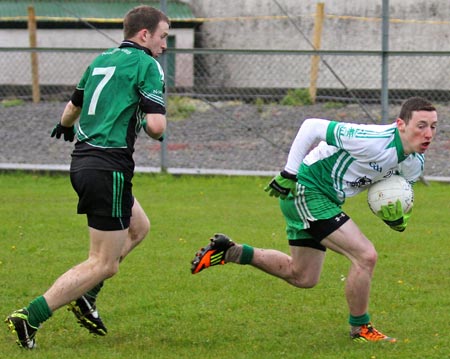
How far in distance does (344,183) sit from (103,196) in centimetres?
156

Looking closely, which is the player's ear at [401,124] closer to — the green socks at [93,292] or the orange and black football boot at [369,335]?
the orange and black football boot at [369,335]

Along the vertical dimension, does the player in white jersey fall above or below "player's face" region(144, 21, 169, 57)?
below

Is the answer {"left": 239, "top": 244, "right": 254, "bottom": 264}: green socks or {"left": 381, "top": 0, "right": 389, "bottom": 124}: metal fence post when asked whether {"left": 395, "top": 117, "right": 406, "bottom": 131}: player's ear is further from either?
{"left": 381, "top": 0, "right": 389, "bottom": 124}: metal fence post

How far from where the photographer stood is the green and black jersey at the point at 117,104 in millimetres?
5848

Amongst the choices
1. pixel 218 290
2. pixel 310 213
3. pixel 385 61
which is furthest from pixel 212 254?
pixel 385 61

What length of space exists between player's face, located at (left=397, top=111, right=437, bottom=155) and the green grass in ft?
3.97

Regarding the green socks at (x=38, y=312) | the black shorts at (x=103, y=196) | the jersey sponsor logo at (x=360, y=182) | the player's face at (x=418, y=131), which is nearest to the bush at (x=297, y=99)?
the jersey sponsor logo at (x=360, y=182)

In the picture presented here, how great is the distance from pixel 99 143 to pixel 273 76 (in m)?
11.8

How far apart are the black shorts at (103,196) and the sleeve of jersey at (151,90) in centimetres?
43

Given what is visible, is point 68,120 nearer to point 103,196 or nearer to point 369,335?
point 103,196

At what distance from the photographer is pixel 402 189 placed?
20.8ft

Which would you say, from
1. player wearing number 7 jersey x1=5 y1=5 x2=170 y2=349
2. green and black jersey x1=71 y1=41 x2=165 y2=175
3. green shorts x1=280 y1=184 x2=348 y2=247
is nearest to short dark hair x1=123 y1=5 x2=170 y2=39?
player wearing number 7 jersey x1=5 y1=5 x2=170 y2=349

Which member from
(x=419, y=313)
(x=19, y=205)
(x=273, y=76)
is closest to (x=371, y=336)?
(x=419, y=313)

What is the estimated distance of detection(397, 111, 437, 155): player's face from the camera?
6062 millimetres
